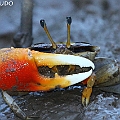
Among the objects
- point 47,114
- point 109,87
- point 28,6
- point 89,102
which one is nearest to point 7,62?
point 47,114

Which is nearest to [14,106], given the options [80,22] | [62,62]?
[62,62]

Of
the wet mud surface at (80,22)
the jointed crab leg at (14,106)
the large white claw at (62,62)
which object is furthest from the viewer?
the wet mud surface at (80,22)

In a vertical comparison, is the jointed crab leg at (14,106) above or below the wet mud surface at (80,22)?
below

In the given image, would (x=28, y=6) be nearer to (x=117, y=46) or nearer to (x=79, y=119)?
(x=117, y=46)

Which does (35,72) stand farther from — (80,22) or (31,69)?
(80,22)

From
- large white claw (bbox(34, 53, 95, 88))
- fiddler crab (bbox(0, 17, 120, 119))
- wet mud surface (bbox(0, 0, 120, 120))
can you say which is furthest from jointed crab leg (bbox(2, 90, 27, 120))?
wet mud surface (bbox(0, 0, 120, 120))

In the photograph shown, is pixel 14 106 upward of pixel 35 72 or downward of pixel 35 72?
downward

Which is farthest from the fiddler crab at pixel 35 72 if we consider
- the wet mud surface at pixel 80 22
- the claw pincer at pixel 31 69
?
the wet mud surface at pixel 80 22

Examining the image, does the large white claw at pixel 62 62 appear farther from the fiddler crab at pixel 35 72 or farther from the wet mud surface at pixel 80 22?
the wet mud surface at pixel 80 22

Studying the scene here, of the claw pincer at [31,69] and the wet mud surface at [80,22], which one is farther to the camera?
the wet mud surface at [80,22]

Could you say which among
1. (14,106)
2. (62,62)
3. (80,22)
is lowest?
(14,106)
